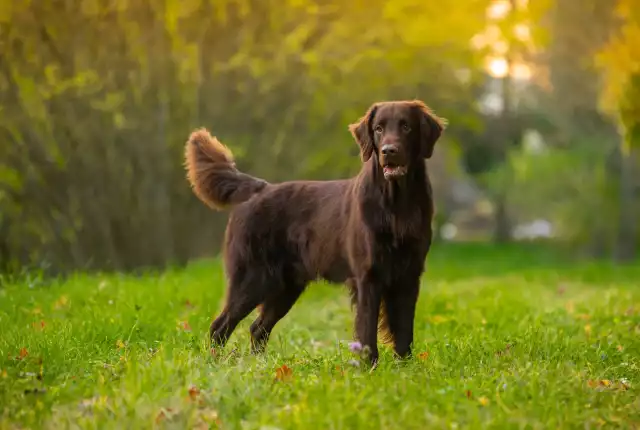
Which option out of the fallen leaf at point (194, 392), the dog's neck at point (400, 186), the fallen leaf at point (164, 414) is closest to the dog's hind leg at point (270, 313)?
the dog's neck at point (400, 186)

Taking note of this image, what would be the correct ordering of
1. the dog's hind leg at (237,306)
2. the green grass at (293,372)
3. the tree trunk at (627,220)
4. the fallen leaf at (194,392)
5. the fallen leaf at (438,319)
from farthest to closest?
the tree trunk at (627,220)
the fallen leaf at (438,319)
the dog's hind leg at (237,306)
the fallen leaf at (194,392)
the green grass at (293,372)

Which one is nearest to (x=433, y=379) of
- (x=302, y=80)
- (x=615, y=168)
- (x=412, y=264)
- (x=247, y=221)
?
(x=412, y=264)

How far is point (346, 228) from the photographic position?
5.63m

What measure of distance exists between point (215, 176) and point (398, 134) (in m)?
1.82

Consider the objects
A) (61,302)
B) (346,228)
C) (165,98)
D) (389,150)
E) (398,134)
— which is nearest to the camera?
(389,150)

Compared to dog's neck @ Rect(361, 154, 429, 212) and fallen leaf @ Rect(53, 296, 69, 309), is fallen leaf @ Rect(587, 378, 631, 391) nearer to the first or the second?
dog's neck @ Rect(361, 154, 429, 212)

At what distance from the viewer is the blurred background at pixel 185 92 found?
37.7 feet

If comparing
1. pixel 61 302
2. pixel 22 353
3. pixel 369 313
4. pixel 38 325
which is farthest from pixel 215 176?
pixel 61 302

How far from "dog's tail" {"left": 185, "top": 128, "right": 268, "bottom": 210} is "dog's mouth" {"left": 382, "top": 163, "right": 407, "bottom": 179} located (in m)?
1.55

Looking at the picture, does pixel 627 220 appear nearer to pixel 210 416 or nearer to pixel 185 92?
pixel 185 92

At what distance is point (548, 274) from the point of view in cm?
1528

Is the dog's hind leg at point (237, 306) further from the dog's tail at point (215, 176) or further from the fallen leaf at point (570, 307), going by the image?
the fallen leaf at point (570, 307)

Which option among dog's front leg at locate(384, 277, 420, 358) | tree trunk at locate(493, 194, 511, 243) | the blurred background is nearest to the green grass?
dog's front leg at locate(384, 277, 420, 358)

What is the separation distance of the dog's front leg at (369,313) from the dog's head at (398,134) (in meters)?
0.70
